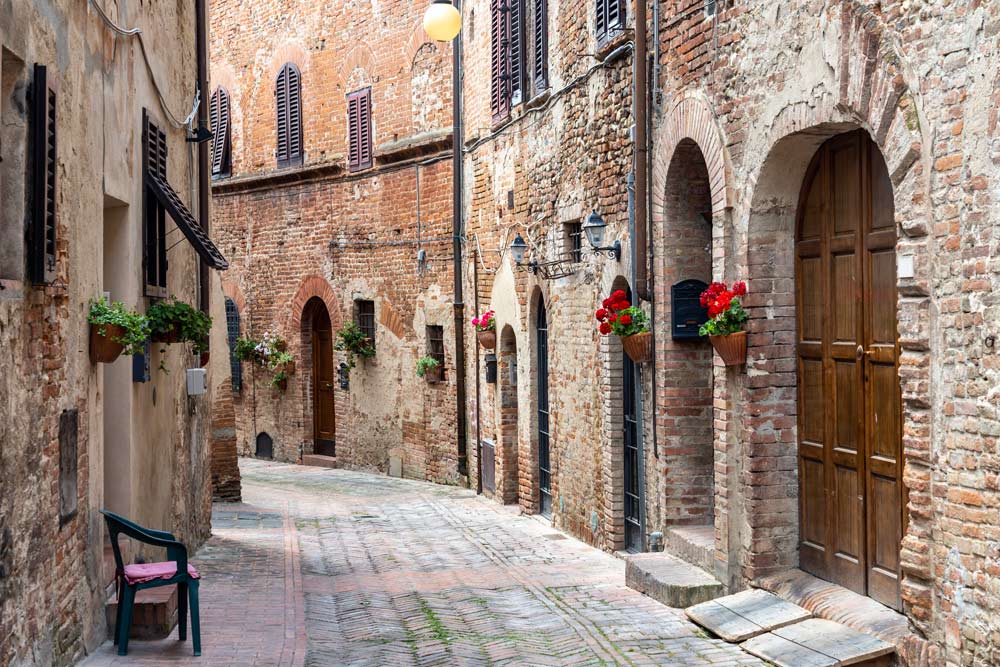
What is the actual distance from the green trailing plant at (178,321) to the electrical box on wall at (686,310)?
3.54 m

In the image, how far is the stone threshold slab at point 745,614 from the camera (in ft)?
22.8

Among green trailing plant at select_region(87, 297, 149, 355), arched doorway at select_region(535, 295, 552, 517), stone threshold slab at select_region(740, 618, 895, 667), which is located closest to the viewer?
stone threshold slab at select_region(740, 618, 895, 667)

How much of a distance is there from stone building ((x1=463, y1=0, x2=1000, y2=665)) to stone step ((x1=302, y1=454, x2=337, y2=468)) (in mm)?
8473

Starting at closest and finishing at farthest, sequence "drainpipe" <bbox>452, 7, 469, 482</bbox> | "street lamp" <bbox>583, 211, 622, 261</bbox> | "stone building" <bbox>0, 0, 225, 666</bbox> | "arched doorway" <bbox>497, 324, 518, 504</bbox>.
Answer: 1. "stone building" <bbox>0, 0, 225, 666</bbox>
2. "street lamp" <bbox>583, 211, 622, 261</bbox>
3. "arched doorway" <bbox>497, 324, 518, 504</bbox>
4. "drainpipe" <bbox>452, 7, 469, 482</bbox>

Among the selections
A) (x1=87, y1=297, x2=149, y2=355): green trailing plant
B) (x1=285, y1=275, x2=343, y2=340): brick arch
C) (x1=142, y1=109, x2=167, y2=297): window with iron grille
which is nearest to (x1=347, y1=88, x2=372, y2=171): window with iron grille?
(x1=285, y1=275, x2=343, y2=340): brick arch

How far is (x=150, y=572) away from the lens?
22.8 feet

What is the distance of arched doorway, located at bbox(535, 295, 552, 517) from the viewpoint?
13.8 meters

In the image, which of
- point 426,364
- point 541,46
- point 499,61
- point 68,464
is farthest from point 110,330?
point 426,364

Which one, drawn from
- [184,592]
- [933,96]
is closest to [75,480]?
[184,592]

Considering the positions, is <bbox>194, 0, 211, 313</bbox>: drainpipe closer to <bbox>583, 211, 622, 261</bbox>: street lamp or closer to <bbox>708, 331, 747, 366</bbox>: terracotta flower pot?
<bbox>583, 211, 622, 261</bbox>: street lamp

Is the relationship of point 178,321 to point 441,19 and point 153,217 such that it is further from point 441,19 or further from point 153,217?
point 441,19

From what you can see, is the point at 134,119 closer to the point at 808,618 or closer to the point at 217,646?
the point at 217,646

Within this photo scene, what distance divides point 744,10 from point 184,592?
16.6 feet

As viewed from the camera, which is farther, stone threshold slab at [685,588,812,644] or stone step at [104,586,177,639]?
stone step at [104,586,177,639]
